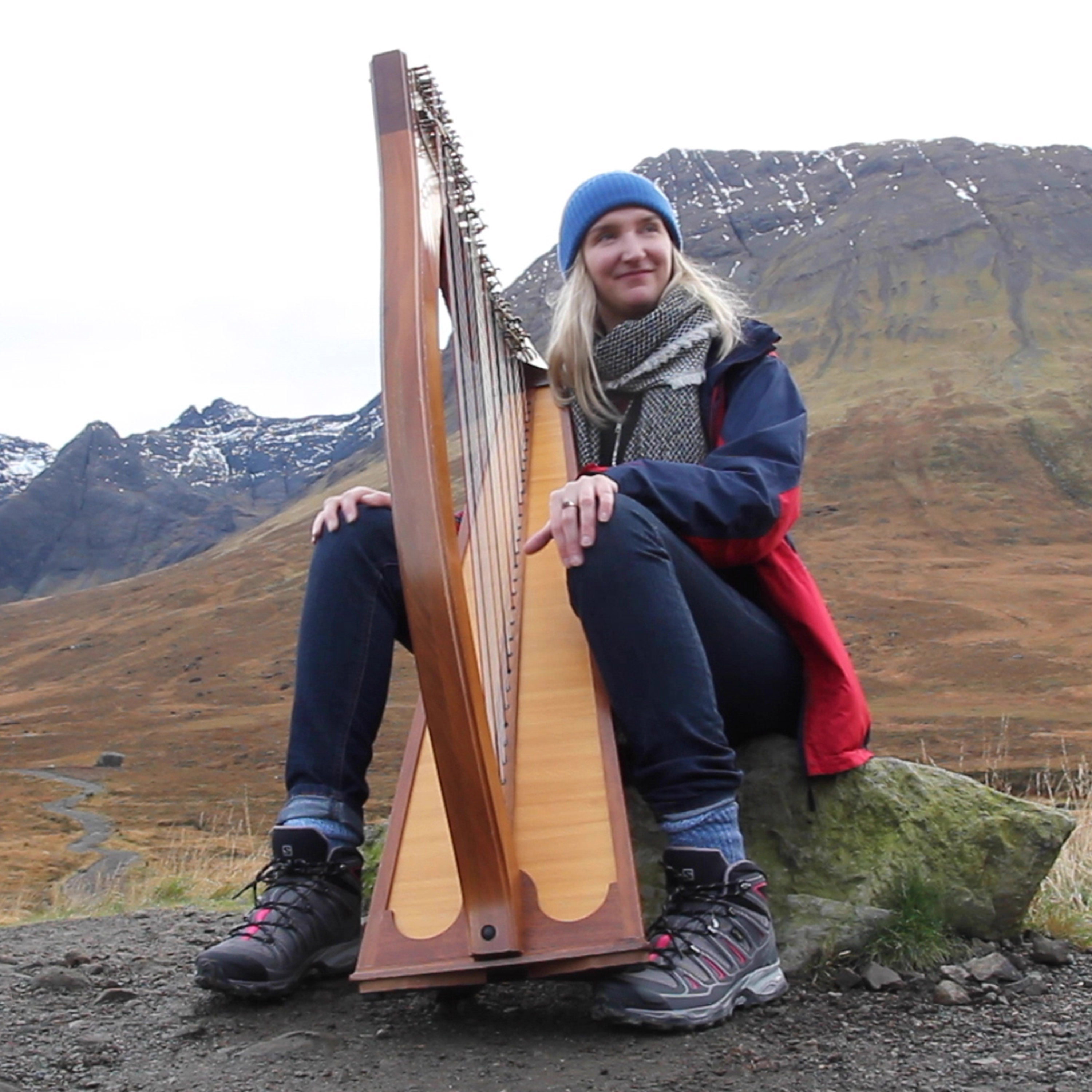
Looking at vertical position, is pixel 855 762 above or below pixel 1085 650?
above

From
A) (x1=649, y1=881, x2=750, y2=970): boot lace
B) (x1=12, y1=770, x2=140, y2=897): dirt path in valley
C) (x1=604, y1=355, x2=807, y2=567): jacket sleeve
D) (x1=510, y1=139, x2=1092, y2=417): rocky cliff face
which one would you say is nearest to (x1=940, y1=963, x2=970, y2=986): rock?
(x1=649, y1=881, x2=750, y2=970): boot lace

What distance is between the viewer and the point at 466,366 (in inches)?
82.0

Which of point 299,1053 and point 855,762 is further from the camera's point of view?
point 855,762

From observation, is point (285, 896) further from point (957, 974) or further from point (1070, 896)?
point (1070, 896)

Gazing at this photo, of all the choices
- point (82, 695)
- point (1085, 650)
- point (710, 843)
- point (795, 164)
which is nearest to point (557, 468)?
point (710, 843)

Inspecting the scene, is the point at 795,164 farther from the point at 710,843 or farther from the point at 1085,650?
the point at 710,843

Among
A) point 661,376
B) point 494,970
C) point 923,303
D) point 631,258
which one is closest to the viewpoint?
point 494,970

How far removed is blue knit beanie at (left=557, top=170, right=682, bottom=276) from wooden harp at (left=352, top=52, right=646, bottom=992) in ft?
1.44

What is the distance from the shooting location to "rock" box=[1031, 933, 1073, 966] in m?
2.18

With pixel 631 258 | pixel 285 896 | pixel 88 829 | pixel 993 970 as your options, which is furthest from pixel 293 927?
pixel 88 829

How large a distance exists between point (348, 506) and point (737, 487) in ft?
2.14

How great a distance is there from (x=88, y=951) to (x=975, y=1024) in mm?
1814

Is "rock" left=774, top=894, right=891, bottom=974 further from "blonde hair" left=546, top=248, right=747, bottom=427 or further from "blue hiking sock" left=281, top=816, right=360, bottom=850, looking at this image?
"blonde hair" left=546, top=248, right=747, bottom=427

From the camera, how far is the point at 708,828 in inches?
Answer: 74.7
